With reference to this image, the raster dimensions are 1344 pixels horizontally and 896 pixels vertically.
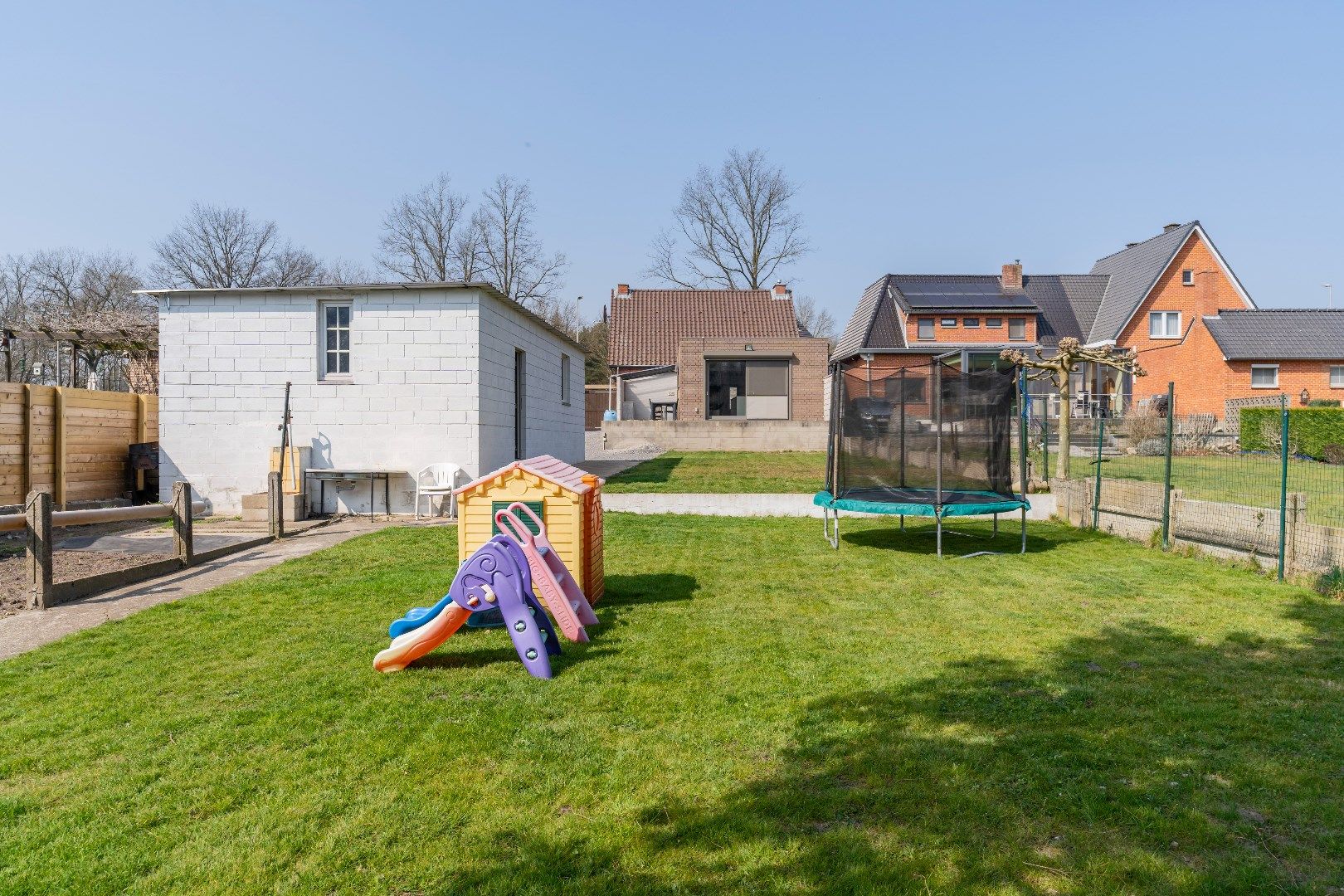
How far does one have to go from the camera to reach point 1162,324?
35312 mm

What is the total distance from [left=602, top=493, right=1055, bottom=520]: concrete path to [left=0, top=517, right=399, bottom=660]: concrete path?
15.3 feet

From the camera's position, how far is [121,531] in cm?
1124

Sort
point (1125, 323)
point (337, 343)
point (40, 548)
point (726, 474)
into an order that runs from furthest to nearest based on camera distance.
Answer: point (1125, 323) → point (726, 474) → point (337, 343) → point (40, 548)

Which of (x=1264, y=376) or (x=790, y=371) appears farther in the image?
(x=790, y=371)

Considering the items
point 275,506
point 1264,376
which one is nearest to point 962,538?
point 275,506

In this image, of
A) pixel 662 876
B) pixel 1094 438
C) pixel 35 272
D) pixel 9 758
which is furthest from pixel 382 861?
pixel 35 272

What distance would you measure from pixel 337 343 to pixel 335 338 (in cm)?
10

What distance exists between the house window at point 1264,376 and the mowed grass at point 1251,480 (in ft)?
56.0

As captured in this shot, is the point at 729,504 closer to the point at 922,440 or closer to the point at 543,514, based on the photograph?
the point at 922,440

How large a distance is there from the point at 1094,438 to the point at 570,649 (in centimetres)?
2408

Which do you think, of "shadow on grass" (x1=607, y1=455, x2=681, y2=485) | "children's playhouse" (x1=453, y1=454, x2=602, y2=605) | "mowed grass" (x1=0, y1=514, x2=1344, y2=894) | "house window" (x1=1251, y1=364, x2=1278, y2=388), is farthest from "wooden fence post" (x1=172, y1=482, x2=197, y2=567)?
"house window" (x1=1251, y1=364, x2=1278, y2=388)

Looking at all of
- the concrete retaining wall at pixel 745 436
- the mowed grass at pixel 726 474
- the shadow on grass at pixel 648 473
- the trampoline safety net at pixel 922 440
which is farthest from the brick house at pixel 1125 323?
the trampoline safety net at pixel 922 440

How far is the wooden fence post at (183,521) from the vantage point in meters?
8.34

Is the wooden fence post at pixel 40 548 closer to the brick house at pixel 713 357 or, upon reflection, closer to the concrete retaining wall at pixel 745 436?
the concrete retaining wall at pixel 745 436
